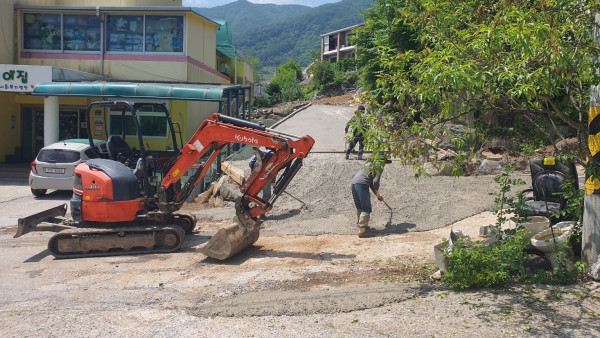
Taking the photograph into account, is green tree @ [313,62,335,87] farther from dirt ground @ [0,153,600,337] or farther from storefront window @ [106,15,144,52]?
dirt ground @ [0,153,600,337]

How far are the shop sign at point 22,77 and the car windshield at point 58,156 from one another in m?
5.73

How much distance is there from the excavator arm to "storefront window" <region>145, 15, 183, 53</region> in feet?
48.4

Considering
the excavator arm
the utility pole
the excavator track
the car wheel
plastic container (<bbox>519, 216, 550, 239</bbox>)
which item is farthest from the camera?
the car wheel

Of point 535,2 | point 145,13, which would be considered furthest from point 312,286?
point 145,13

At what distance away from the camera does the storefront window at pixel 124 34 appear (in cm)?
2372

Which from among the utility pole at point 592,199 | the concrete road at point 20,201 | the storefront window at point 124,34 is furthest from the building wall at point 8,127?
the utility pole at point 592,199

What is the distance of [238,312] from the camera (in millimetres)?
6562

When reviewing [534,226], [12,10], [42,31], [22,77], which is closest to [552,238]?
[534,226]

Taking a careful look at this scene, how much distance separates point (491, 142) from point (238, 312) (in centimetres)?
1201

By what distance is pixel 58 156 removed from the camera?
54.4 ft

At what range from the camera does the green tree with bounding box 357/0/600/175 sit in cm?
599

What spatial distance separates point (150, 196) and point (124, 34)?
15764 mm

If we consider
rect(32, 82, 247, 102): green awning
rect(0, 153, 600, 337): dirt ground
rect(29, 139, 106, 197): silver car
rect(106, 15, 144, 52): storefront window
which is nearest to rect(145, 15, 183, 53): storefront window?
rect(106, 15, 144, 52): storefront window

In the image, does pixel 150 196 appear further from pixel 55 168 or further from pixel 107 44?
pixel 107 44
